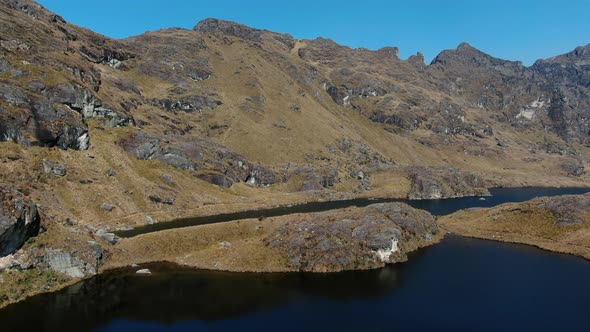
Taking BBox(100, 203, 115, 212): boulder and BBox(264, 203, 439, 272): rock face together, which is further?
BBox(100, 203, 115, 212): boulder

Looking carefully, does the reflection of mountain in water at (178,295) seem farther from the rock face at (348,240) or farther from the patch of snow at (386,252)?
the rock face at (348,240)

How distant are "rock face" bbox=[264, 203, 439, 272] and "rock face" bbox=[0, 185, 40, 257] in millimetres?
48246

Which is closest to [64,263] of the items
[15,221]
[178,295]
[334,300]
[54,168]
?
[15,221]

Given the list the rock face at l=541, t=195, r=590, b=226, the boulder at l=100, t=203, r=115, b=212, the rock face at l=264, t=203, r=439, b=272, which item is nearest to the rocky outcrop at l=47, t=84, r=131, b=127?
the boulder at l=100, t=203, r=115, b=212

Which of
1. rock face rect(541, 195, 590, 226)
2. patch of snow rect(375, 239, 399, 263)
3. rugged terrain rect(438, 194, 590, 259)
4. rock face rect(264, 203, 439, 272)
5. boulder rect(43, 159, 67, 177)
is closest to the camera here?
rock face rect(264, 203, 439, 272)

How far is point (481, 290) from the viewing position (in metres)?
74.2

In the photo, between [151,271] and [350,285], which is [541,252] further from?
[151,271]

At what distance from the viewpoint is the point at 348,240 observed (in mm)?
92875

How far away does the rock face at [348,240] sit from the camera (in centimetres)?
8819

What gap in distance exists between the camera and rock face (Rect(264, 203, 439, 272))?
88.2m

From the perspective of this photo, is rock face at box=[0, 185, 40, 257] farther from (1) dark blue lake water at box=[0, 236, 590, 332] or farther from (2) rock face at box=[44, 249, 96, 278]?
(1) dark blue lake water at box=[0, 236, 590, 332]

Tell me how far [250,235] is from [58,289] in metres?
45.0

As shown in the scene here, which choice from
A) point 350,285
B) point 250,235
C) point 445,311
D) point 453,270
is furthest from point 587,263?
point 250,235

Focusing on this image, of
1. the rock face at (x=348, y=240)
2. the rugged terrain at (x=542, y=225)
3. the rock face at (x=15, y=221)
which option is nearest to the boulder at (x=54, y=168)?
the rock face at (x=15, y=221)
